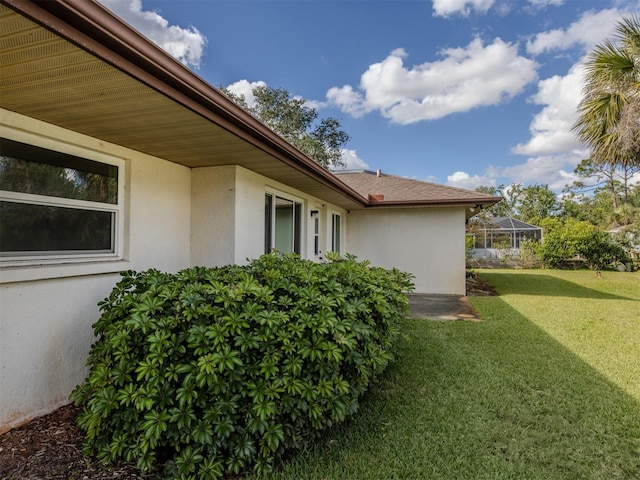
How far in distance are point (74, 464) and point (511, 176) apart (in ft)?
170

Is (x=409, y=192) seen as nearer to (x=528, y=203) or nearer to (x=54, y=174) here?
(x=54, y=174)

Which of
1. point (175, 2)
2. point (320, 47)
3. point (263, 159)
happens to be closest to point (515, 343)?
point (263, 159)

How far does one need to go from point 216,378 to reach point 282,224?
5227 millimetres

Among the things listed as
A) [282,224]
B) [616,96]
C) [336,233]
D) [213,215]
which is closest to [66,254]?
[213,215]

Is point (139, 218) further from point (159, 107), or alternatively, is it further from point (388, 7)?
point (388, 7)

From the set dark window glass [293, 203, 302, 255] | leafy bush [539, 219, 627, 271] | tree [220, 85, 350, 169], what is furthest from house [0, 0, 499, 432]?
leafy bush [539, 219, 627, 271]

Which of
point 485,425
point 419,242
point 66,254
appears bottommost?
point 485,425

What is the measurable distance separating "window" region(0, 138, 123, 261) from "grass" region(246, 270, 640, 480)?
2.99 meters

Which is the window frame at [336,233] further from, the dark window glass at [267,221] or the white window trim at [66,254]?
the white window trim at [66,254]

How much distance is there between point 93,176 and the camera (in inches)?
149

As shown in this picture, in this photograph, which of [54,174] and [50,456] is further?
[54,174]

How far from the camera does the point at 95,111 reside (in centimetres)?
295

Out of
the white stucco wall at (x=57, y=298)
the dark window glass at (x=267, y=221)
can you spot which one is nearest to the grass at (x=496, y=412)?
the white stucco wall at (x=57, y=298)

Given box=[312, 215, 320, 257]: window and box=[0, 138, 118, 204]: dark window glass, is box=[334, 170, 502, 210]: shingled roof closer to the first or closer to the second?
box=[312, 215, 320, 257]: window
